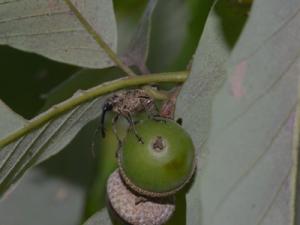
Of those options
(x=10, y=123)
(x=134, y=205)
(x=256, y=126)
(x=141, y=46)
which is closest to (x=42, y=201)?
(x=141, y=46)

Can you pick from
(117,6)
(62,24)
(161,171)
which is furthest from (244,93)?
(117,6)

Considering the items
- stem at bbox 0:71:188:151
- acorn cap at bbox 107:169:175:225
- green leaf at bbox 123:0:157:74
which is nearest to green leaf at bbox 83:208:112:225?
acorn cap at bbox 107:169:175:225

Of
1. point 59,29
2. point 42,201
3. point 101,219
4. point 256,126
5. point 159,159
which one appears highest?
point 256,126

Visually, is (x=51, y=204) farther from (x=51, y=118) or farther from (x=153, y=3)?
(x=51, y=118)

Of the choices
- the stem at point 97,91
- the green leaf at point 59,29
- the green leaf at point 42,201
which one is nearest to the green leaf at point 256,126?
the stem at point 97,91

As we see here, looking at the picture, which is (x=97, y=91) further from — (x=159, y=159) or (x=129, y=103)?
(x=159, y=159)

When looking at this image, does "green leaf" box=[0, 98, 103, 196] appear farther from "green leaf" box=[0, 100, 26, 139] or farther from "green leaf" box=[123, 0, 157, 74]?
"green leaf" box=[123, 0, 157, 74]
